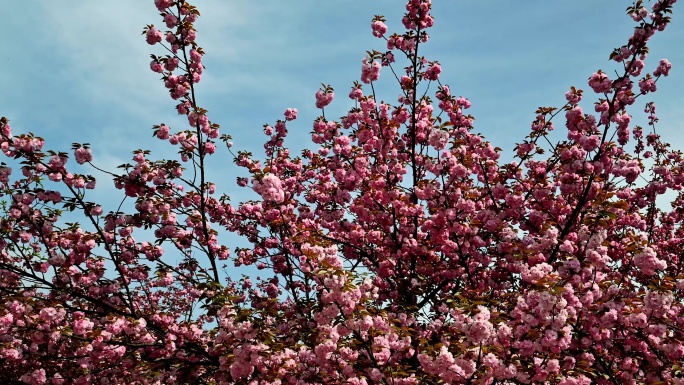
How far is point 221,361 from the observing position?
6777 millimetres

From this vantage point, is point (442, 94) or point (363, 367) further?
point (442, 94)

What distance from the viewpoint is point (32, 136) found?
7.94 metres

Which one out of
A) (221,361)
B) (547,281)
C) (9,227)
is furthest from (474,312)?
(9,227)

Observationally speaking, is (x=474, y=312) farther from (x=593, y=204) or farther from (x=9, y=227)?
(x=9, y=227)

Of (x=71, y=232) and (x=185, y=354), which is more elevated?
(x=71, y=232)

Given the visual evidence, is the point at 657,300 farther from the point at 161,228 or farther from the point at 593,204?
the point at 161,228

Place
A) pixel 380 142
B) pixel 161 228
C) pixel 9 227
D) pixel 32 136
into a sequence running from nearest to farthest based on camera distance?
pixel 32 136 < pixel 9 227 < pixel 161 228 < pixel 380 142

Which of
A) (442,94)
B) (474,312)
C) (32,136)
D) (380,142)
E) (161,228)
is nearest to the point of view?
(474,312)

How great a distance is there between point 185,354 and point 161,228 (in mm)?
2103

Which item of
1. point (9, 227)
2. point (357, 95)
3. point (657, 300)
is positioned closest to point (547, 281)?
point (657, 300)

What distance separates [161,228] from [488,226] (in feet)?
17.6

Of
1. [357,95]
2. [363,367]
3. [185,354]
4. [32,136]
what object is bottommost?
[363,367]

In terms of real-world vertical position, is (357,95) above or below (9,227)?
above

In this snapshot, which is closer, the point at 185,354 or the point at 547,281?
the point at 547,281
